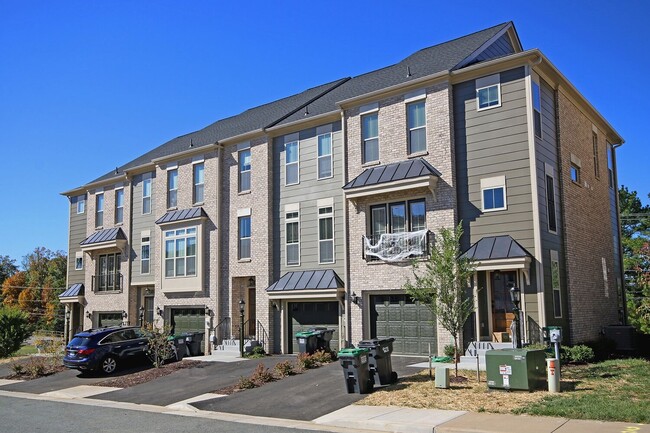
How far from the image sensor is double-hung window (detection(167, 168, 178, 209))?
28281mm

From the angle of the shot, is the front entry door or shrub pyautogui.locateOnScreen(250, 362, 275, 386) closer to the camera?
shrub pyautogui.locateOnScreen(250, 362, 275, 386)

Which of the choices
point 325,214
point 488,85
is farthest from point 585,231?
point 325,214

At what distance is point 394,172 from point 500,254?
15.2 feet

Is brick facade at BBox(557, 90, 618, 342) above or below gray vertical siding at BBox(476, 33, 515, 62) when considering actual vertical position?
below

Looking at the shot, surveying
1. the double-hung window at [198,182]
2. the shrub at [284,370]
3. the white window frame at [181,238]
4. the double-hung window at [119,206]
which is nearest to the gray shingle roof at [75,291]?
the double-hung window at [119,206]

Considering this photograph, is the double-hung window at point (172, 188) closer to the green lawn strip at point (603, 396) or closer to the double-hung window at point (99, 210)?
the double-hung window at point (99, 210)

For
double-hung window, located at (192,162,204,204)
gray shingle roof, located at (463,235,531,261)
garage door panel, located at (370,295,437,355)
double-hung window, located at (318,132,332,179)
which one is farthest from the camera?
double-hung window, located at (192,162,204,204)

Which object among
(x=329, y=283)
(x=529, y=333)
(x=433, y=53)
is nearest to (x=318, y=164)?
(x=329, y=283)

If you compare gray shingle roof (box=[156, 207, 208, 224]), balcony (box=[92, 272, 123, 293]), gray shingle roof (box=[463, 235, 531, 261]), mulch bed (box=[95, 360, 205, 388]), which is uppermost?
gray shingle roof (box=[156, 207, 208, 224])

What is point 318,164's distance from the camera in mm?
23453

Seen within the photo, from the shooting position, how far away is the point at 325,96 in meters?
26.6

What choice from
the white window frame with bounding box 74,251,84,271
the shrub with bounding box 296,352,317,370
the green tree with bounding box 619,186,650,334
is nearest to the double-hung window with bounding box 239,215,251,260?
the shrub with bounding box 296,352,317,370

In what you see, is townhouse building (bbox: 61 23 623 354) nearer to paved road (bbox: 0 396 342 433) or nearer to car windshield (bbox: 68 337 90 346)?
car windshield (bbox: 68 337 90 346)

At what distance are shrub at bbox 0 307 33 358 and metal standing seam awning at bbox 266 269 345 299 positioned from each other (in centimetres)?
1383
